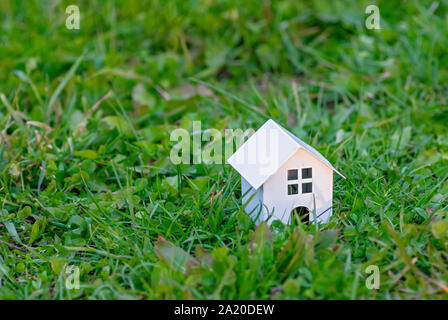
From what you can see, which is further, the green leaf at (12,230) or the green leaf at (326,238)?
the green leaf at (12,230)

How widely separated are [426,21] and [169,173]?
2215 mm

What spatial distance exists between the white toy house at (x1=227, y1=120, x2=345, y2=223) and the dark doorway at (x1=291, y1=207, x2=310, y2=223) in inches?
0.6

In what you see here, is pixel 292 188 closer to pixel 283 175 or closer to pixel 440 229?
pixel 283 175

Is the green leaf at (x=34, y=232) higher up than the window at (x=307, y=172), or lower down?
lower down

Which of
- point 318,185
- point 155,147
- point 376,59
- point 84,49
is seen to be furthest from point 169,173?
point 376,59

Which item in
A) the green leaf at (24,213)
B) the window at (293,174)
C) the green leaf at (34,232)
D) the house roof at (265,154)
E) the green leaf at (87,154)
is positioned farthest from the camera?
the green leaf at (87,154)

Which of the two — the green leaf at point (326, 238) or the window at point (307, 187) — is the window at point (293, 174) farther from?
the green leaf at point (326, 238)

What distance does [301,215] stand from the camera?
2457 millimetres

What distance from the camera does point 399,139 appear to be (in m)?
3.02

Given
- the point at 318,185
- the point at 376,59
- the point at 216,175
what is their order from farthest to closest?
the point at 376,59 < the point at 216,175 < the point at 318,185

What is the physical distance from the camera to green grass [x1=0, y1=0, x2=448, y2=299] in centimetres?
208

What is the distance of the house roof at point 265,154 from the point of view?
2.17 meters

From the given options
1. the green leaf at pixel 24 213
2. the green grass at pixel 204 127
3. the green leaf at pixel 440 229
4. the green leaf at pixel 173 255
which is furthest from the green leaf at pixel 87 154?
the green leaf at pixel 440 229
